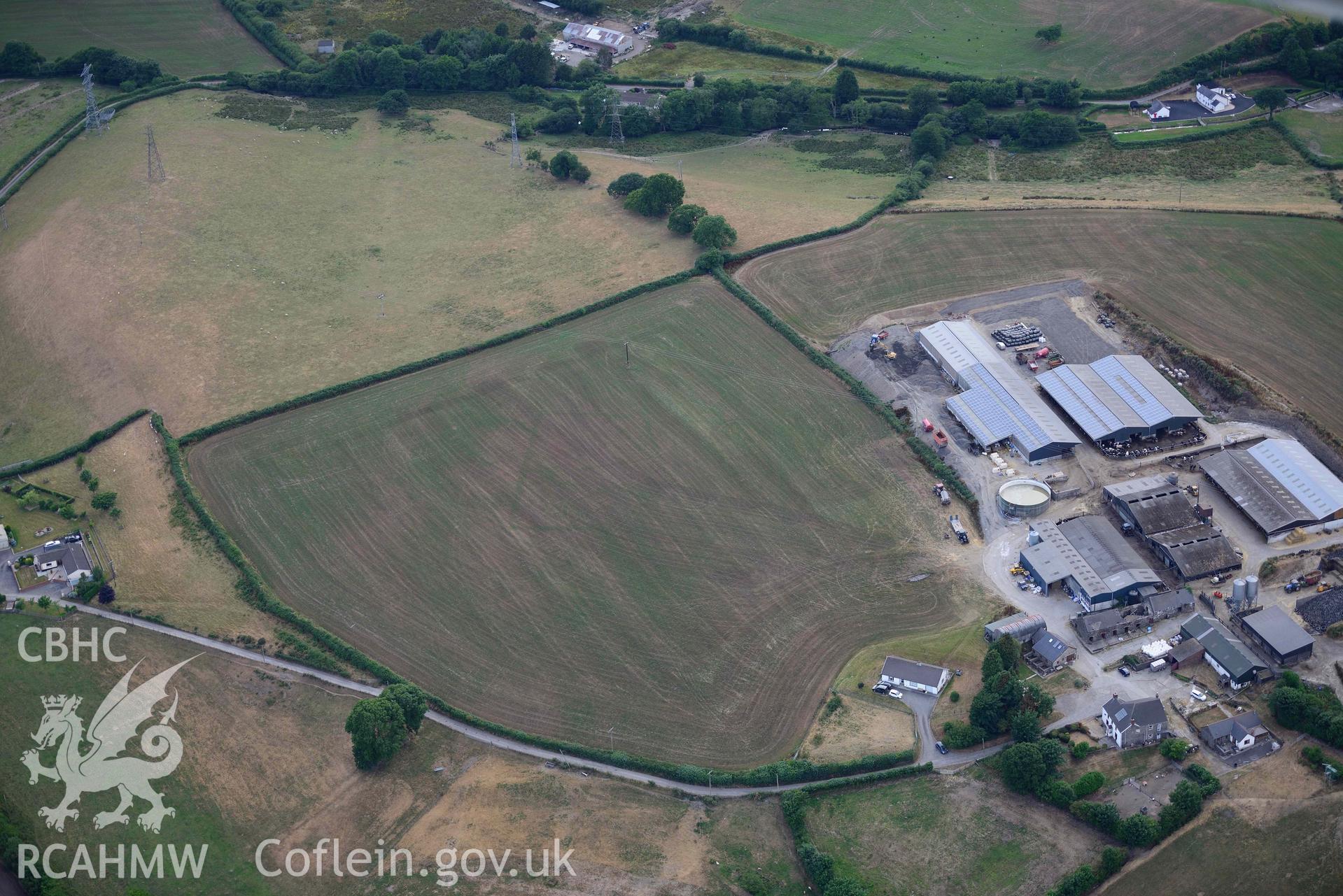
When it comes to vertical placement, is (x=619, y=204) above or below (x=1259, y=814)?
above

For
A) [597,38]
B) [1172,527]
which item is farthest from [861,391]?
[597,38]

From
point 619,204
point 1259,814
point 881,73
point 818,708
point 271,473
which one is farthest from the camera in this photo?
point 881,73

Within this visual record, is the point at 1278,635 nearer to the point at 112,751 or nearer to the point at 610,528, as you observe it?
the point at 610,528

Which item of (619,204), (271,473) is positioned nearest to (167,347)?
(271,473)

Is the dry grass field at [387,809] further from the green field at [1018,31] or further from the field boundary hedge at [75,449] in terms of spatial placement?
the green field at [1018,31]

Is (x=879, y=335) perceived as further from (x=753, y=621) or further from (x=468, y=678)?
(x=468, y=678)

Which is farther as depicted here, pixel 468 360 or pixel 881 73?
pixel 881 73
